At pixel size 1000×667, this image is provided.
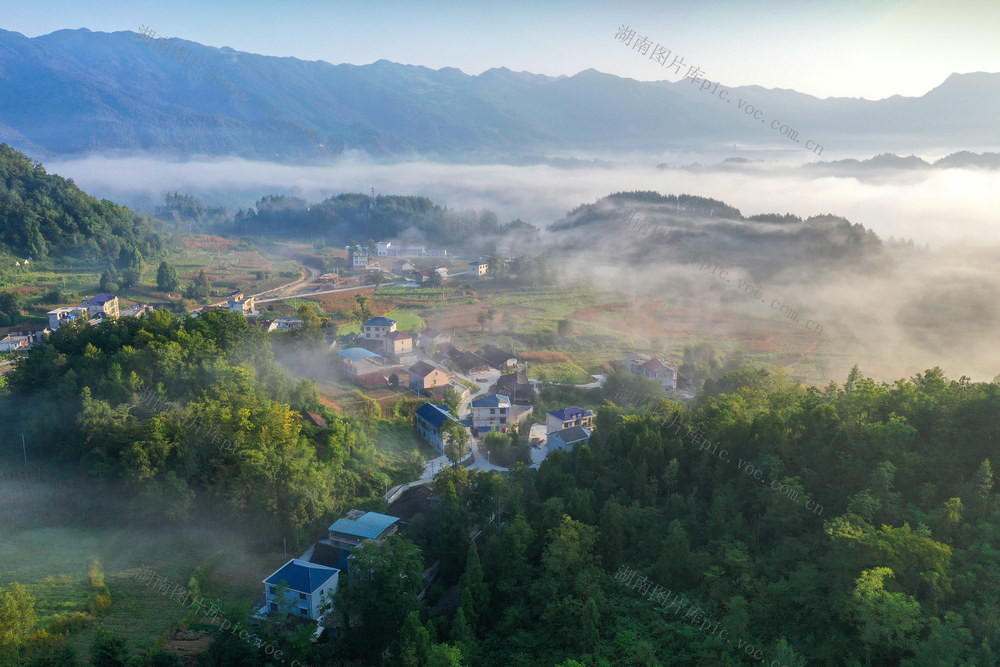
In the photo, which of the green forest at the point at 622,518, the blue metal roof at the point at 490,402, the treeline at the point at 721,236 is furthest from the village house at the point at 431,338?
the treeline at the point at 721,236

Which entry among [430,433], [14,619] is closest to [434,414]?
[430,433]

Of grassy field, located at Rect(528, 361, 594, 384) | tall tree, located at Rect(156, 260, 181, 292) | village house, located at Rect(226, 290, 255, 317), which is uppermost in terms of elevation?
tall tree, located at Rect(156, 260, 181, 292)

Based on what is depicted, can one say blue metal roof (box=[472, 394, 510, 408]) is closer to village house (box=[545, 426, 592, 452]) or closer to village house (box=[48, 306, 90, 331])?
village house (box=[545, 426, 592, 452])

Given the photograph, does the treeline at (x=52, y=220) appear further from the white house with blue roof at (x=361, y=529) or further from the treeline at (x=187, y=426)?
the white house with blue roof at (x=361, y=529)

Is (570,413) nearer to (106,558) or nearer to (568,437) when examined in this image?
(568,437)

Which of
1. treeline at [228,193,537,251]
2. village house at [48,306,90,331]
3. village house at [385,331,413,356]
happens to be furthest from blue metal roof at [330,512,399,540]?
treeline at [228,193,537,251]
